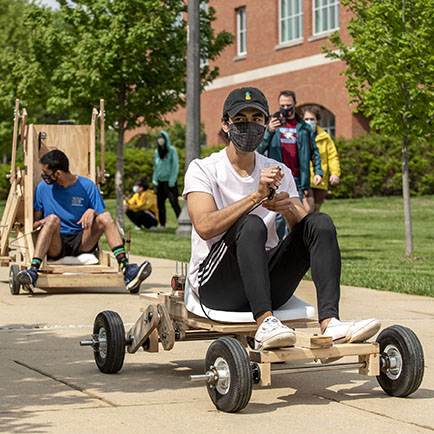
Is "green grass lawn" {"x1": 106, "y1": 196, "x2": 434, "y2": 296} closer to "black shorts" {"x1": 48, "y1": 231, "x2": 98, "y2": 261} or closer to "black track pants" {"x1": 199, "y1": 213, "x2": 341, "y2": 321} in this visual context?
"black shorts" {"x1": 48, "y1": 231, "x2": 98, "y2": 261}

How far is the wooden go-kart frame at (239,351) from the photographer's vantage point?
4.20 m

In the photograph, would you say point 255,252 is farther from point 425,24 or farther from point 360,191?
point 360,191

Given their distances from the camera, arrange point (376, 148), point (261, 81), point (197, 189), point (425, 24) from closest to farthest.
A: point (197, 189) < point (425, 24) < point (376, 148) < point (261, 81)

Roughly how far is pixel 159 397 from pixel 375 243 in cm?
1158

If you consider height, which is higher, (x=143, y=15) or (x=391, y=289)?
(x=143, y=15)

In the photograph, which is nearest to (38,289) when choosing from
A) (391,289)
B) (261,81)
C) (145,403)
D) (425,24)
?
(391,289)

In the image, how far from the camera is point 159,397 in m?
4.62

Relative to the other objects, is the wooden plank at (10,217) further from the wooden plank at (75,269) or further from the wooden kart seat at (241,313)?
the wooden kart seat at (241,313)

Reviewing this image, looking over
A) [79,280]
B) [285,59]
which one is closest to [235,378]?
[79,280]

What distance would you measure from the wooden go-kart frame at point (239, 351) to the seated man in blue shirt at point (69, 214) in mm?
3857

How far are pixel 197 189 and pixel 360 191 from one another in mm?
23741

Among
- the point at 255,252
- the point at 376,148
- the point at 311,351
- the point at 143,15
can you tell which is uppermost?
the point at 143,15

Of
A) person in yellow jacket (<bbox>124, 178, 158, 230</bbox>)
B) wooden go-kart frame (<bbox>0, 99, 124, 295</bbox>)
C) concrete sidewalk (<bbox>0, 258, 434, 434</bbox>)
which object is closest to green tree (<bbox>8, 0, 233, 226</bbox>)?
person in yellow jacket (<bbox>124, 178, 158, 230</bbox>)

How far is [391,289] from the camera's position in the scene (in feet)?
30.6
